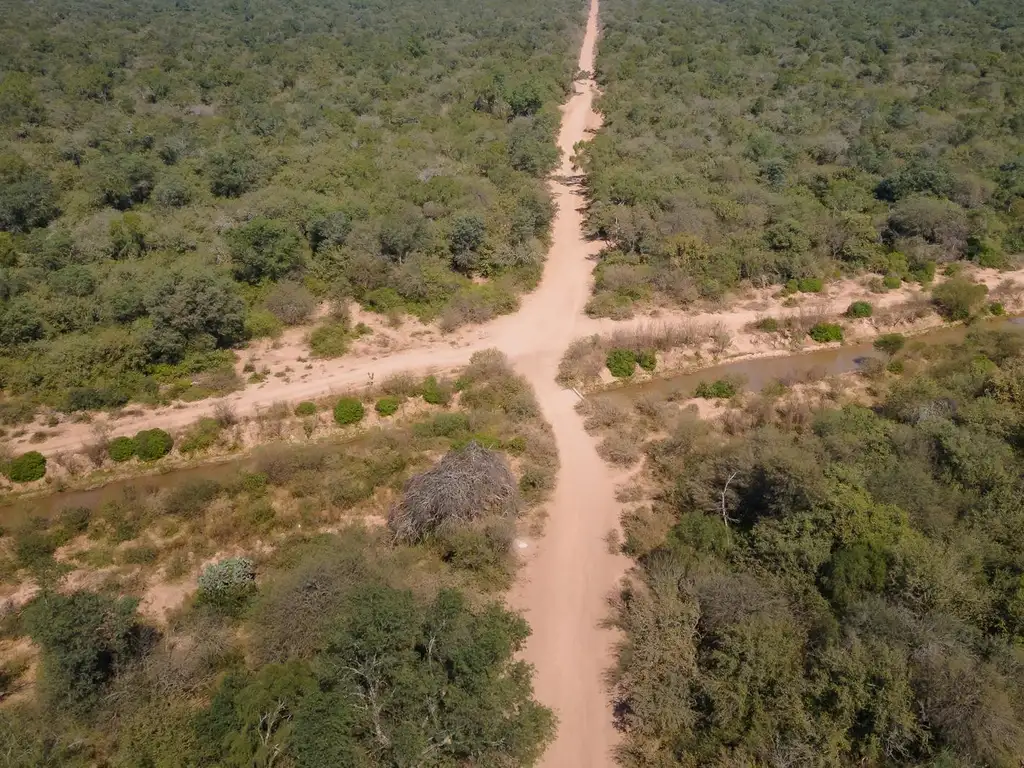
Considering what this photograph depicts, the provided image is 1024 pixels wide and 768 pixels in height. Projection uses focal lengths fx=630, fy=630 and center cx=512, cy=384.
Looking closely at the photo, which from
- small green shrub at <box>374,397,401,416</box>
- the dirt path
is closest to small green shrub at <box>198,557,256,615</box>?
the dirt path

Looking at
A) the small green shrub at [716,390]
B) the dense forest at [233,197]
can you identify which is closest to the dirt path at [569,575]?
the dense forest at [233,197]

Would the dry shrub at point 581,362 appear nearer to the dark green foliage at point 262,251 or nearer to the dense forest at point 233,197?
the dense forest at point 233,197

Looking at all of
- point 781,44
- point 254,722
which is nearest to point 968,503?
point 254,722

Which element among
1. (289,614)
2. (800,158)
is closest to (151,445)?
(289,614)

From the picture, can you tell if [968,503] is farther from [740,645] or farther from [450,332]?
[450,332]

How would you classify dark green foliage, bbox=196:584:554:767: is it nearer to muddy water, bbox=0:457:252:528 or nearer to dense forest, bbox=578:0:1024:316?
muddy water, bbox=0:457:252:528

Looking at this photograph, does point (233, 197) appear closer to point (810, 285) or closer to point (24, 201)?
point (24, 201)
